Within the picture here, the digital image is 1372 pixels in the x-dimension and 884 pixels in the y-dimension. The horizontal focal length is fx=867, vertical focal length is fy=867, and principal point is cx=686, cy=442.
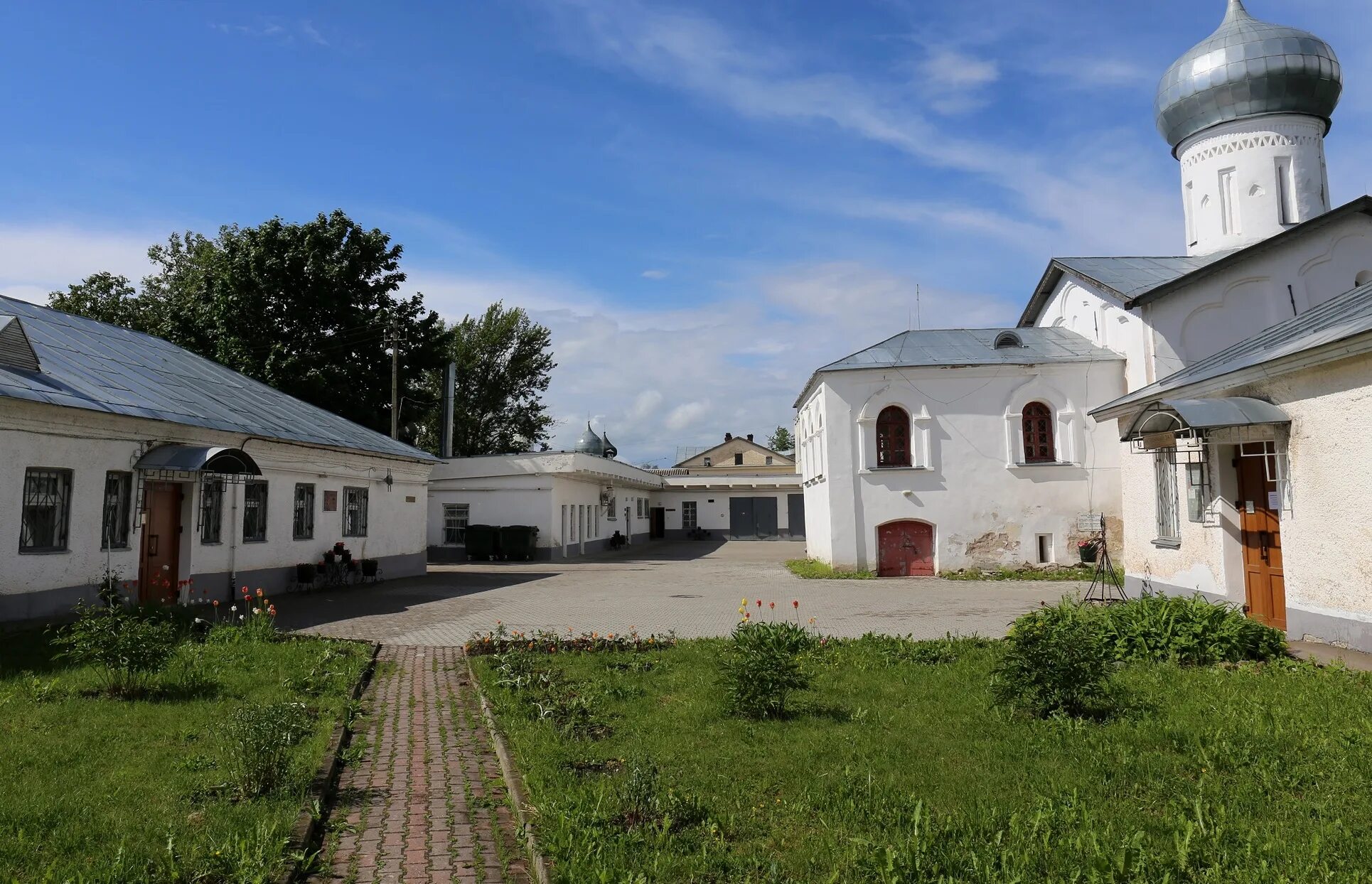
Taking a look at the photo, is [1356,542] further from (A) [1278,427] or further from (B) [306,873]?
(B) [306,873]

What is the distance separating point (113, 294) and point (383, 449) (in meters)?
22.3

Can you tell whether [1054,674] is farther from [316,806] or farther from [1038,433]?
[1038,433]

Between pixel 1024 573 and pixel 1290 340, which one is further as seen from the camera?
pixel 1024 573

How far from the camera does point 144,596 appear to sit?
1323 centimetres

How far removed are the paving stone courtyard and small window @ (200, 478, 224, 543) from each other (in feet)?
5.71

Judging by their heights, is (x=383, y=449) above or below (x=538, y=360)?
below

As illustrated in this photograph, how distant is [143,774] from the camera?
5422mm

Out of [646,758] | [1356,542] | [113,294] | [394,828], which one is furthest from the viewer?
[113,294]

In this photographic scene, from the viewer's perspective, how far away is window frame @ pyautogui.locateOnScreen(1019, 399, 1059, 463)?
74.8ft

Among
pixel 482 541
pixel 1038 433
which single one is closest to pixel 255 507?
pixel 482 541

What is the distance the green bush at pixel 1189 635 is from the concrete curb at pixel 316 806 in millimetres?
7535

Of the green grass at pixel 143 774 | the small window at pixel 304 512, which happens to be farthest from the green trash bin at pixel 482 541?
the green grass at pixel 143 774

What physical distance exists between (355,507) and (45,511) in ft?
28.8

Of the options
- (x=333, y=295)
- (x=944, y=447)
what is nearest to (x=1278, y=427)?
(x=944, y=447)
